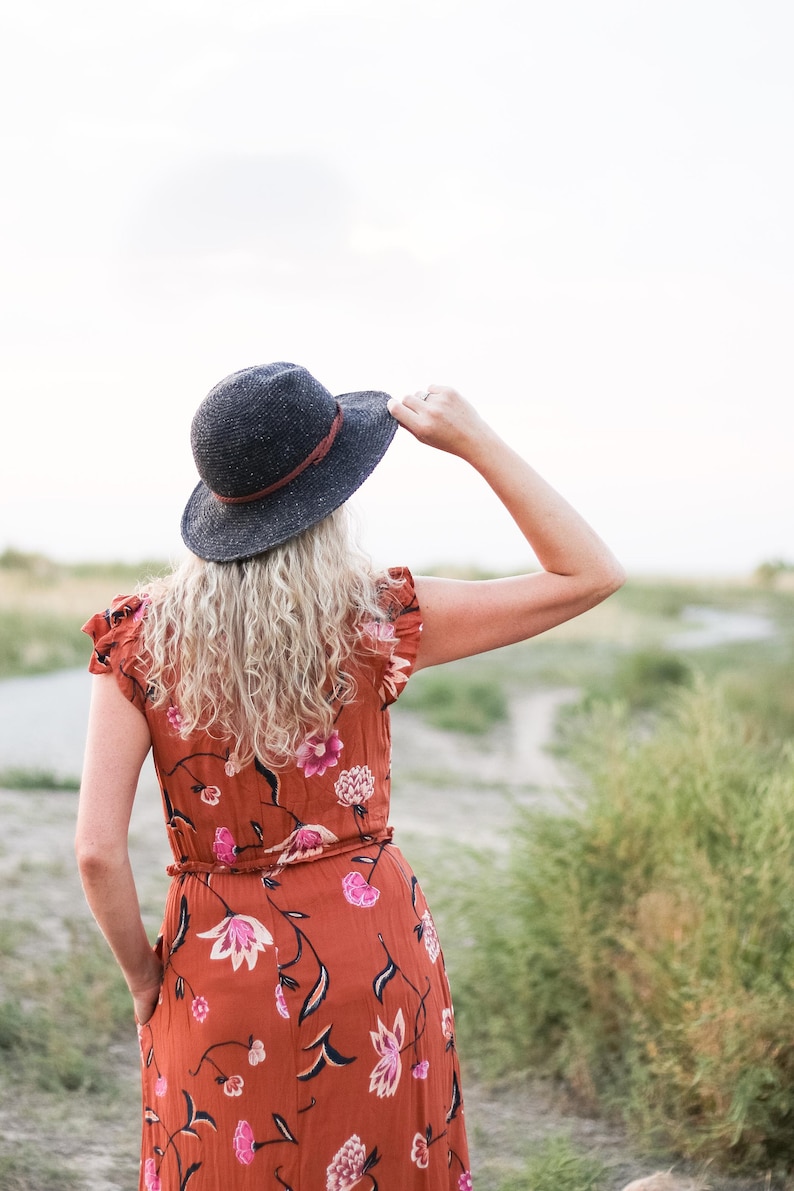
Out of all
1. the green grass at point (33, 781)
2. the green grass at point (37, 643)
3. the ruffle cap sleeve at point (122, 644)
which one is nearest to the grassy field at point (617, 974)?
the ruffle cap sleeve at point (122, 644)

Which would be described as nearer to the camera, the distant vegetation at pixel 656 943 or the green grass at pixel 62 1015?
the distant vegetation at pixel 656 943

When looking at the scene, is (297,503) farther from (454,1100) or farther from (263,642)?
(454,1100)

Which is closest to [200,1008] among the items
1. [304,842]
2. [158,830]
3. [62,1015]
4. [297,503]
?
[304,842]

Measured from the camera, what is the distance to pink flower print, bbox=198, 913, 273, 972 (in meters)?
1.78

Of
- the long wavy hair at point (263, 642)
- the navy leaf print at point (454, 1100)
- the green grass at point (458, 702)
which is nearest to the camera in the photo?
the long wavy hair at point (263, 642)

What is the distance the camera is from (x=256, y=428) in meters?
1.73

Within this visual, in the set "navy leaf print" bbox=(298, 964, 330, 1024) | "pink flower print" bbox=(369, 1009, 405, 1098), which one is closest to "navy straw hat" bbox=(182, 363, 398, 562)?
"navy leaf print" bbox=(298, 964, 330, 1024)

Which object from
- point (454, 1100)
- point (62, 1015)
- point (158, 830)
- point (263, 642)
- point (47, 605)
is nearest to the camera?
point (263, 642)

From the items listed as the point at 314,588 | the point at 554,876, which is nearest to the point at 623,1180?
the point at 554,876

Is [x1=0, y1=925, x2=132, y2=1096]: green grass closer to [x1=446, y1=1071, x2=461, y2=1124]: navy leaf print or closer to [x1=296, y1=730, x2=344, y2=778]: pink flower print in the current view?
[x1=446, y1=1071, x2=461, y2=1124]: navy leaf print

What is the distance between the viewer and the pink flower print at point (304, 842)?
1.82m

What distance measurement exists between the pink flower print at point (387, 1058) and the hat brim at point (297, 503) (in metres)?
0.85

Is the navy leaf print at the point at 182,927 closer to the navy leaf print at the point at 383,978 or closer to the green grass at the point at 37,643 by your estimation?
the navy leaf print at the point at 383,978

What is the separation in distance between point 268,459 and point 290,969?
859 mm
